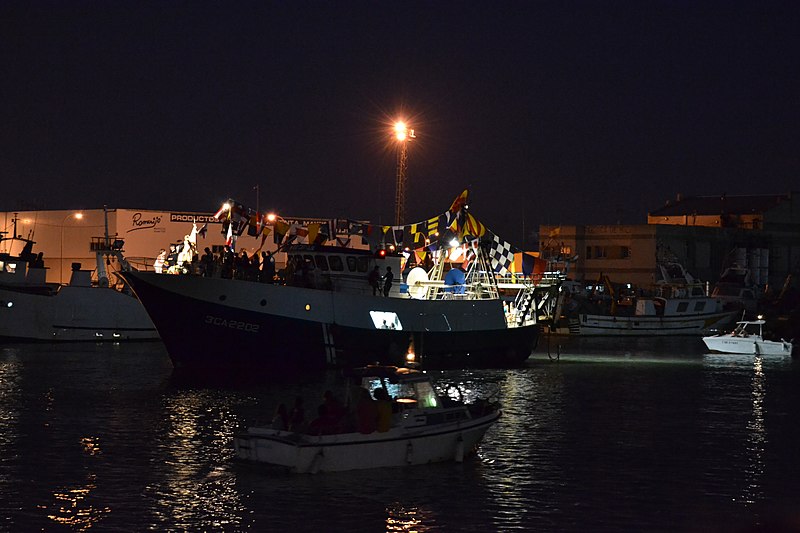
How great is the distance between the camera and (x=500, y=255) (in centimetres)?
5425

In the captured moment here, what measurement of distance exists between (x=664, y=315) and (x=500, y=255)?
128ft

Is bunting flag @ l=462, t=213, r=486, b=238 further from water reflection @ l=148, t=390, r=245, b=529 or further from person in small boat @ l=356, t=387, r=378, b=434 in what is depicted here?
person in small boat @ l=356, t=387, r=378, b=434

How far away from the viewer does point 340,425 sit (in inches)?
932

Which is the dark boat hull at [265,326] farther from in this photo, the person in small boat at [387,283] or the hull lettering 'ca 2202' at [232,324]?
the person in small boat at [387,283]

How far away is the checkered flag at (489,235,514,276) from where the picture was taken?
5341 centimetres

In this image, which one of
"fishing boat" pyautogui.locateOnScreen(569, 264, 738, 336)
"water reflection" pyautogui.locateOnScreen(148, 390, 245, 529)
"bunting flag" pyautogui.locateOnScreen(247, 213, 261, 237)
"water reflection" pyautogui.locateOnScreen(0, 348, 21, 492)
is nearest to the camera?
"water reflection" pyautogui.locateOnScreen(148, 390, 245, 529)

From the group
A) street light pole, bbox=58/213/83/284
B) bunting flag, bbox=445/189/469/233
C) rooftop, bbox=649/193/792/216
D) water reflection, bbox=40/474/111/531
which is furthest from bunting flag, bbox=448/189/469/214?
rooftop, bbox=649/193/792/216

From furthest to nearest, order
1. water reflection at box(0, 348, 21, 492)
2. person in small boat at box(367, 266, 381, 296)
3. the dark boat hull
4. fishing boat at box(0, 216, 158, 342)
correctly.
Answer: fishing boat at box(0, 216, 158, 342), person in small boat at box(367, 266, 381, 296), the dark boat hull, water reflection at box(0, 348, 21, 492)

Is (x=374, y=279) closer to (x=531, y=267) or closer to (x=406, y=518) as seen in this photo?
(x=531, y=267)

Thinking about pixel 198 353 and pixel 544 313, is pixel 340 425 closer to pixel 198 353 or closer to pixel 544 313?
pixel 198 353

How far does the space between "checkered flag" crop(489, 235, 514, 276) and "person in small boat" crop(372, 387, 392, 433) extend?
2974 centimetres

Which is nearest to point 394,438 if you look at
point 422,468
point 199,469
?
point 422,468

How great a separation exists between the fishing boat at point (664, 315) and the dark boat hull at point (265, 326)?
A: 41681mm

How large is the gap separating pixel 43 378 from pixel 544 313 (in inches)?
1068
